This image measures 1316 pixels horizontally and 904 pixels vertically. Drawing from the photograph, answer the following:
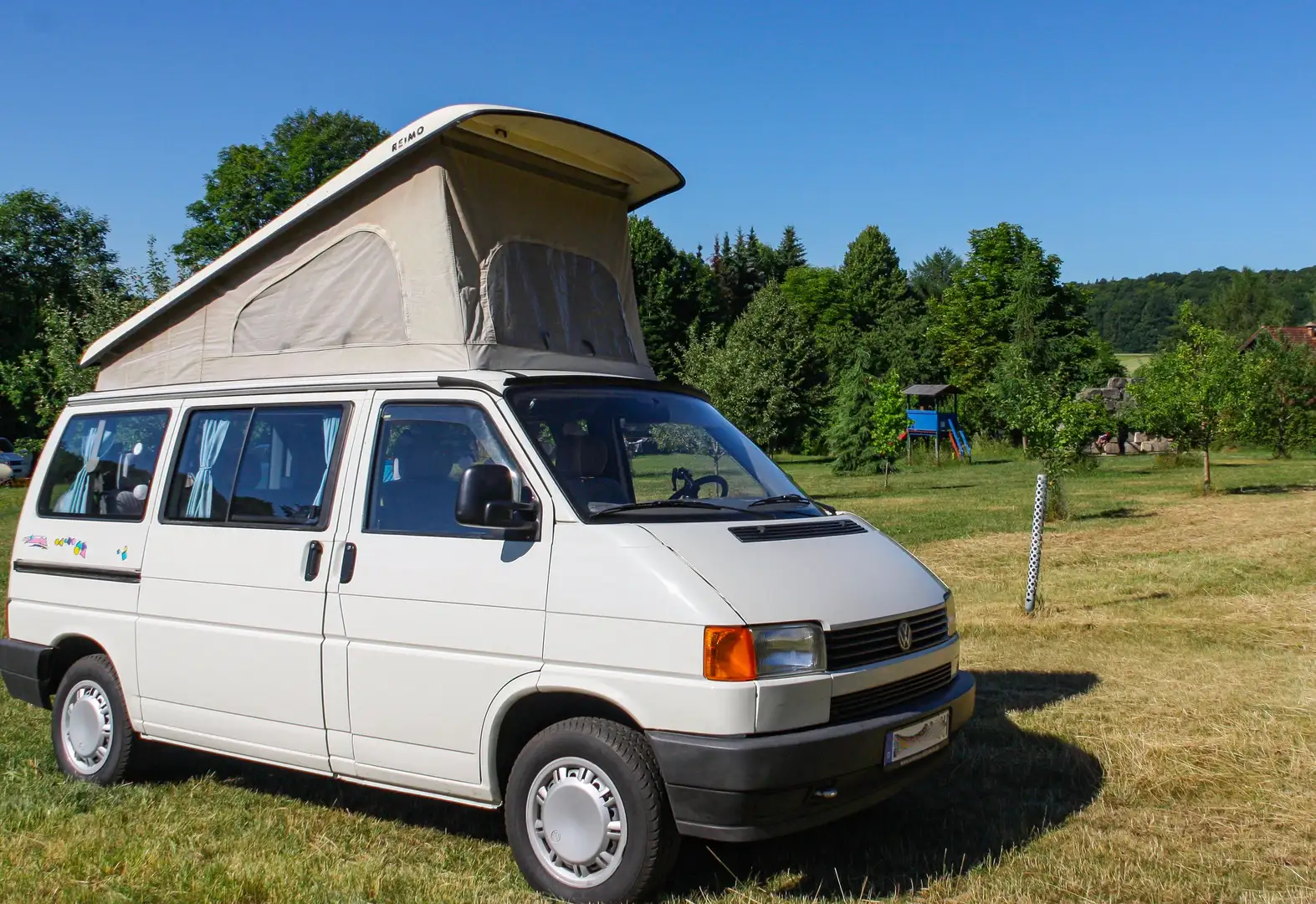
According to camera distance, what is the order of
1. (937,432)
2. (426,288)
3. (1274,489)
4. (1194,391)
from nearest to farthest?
1. (426,288)
2. (1194,391)
3. (1274,489)
4. (937,432)

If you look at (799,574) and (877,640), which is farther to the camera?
(877,640)

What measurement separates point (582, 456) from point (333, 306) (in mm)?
2006

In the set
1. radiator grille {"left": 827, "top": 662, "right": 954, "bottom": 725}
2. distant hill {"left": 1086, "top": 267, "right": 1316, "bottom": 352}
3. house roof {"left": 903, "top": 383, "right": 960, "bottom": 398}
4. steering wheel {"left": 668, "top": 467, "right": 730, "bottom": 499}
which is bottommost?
radiator grille {"left": 827, "top": 662, "right": 954, "bottom": 725}

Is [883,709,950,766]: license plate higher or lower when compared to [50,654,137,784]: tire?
higher

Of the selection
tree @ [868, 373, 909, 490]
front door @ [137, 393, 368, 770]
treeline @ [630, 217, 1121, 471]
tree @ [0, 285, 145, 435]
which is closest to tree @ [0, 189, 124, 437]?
treeline @ [630, 217, 1121, 471]

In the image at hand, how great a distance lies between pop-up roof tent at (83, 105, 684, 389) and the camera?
239 inches

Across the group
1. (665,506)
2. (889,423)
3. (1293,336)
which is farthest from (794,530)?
(1293,336)

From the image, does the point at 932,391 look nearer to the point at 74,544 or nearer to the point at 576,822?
the point at 74,544

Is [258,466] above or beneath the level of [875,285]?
beneath

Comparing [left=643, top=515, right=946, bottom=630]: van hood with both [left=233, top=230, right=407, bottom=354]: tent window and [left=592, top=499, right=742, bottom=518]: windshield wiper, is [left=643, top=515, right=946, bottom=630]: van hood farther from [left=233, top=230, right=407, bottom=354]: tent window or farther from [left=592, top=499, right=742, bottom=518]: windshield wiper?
[left=233, top=230, right=407, bottom=354]: tent window

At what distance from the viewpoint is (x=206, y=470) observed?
6.20 m

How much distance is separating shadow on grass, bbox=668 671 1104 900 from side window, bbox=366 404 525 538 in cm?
187

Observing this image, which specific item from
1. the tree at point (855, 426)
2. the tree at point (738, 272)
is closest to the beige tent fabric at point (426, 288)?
the tree at point (855, 426)

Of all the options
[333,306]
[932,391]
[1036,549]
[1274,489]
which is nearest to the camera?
[333,306]
